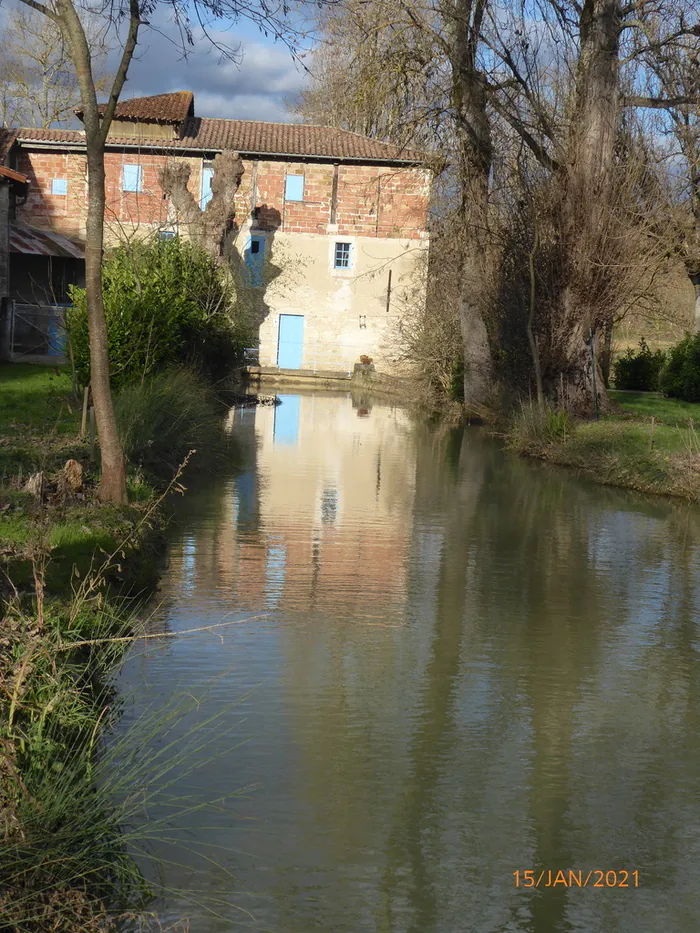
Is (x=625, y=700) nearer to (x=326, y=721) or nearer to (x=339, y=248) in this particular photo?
(x=326, y=721)

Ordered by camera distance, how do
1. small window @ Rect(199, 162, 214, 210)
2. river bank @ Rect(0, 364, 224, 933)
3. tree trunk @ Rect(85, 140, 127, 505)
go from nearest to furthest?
river bank @ Rect(0, 364, 224, 933), tree trunk @ Rect(85, 140, 127, 505), small window @ Rect(199, 162, 214, 210)

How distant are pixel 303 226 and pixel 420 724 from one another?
3851 cm

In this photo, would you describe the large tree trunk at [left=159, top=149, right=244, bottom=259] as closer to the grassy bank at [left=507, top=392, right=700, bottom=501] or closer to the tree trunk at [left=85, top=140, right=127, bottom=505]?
the grassy bank at [left=507, top=392, right=700, bottom=501]

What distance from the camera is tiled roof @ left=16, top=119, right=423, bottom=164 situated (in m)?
43.0

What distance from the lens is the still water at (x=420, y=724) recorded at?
5.01m

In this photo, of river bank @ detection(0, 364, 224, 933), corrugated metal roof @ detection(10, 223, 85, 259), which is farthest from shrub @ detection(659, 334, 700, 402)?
river bank @ detection(0, 364, 224, 933)

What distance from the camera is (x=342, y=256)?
44.2 metres

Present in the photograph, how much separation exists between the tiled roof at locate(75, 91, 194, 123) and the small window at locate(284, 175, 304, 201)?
15.5 ft

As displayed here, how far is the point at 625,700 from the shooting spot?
772 cm

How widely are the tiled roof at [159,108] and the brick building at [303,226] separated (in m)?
0.08

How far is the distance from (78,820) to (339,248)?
40824 mm

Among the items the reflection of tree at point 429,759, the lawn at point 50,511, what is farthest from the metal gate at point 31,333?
the reflection of tree at point 429,759

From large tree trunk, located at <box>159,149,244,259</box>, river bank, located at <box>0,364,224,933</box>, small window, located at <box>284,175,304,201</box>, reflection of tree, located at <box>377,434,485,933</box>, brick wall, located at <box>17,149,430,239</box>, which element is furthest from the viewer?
small window, located at <box>284,175,304,201</box>

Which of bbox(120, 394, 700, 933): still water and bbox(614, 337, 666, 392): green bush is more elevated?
bbox(614, 337, 666, 392): green bush
